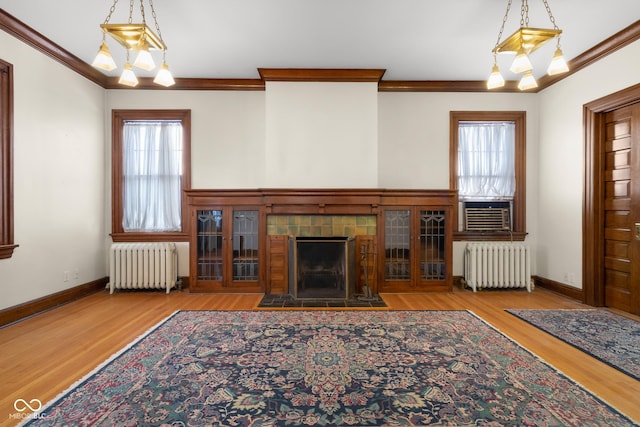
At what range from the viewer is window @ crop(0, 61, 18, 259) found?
126 inches

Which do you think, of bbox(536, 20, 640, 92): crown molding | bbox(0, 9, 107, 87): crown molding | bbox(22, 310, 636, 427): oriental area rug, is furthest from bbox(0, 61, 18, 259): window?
bbox(536, 20, 640, 92): crown molding

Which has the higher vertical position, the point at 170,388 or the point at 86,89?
the point at 86,89

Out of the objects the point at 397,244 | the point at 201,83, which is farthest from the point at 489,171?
the point at 201,83

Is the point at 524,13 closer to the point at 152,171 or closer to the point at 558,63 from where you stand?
the point at 558,63

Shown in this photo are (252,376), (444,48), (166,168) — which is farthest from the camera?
(166,168)

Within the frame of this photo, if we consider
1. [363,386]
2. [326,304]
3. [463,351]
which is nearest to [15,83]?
[326,304]

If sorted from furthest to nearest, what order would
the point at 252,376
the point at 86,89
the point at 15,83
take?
the point at 86,89
the point at 15,83
the point at 252,376

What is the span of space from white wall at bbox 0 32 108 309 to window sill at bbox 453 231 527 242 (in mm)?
5128

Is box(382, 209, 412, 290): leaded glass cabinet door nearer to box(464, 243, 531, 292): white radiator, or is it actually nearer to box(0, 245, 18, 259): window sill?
box(464, 243, 531, 292): white radiator

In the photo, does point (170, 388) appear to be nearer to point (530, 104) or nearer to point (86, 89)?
point (86, 89)

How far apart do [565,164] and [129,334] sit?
17.9 ft

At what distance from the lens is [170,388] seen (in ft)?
6.86

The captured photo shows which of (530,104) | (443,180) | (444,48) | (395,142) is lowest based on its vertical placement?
(443,180)

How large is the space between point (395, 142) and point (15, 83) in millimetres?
4493
